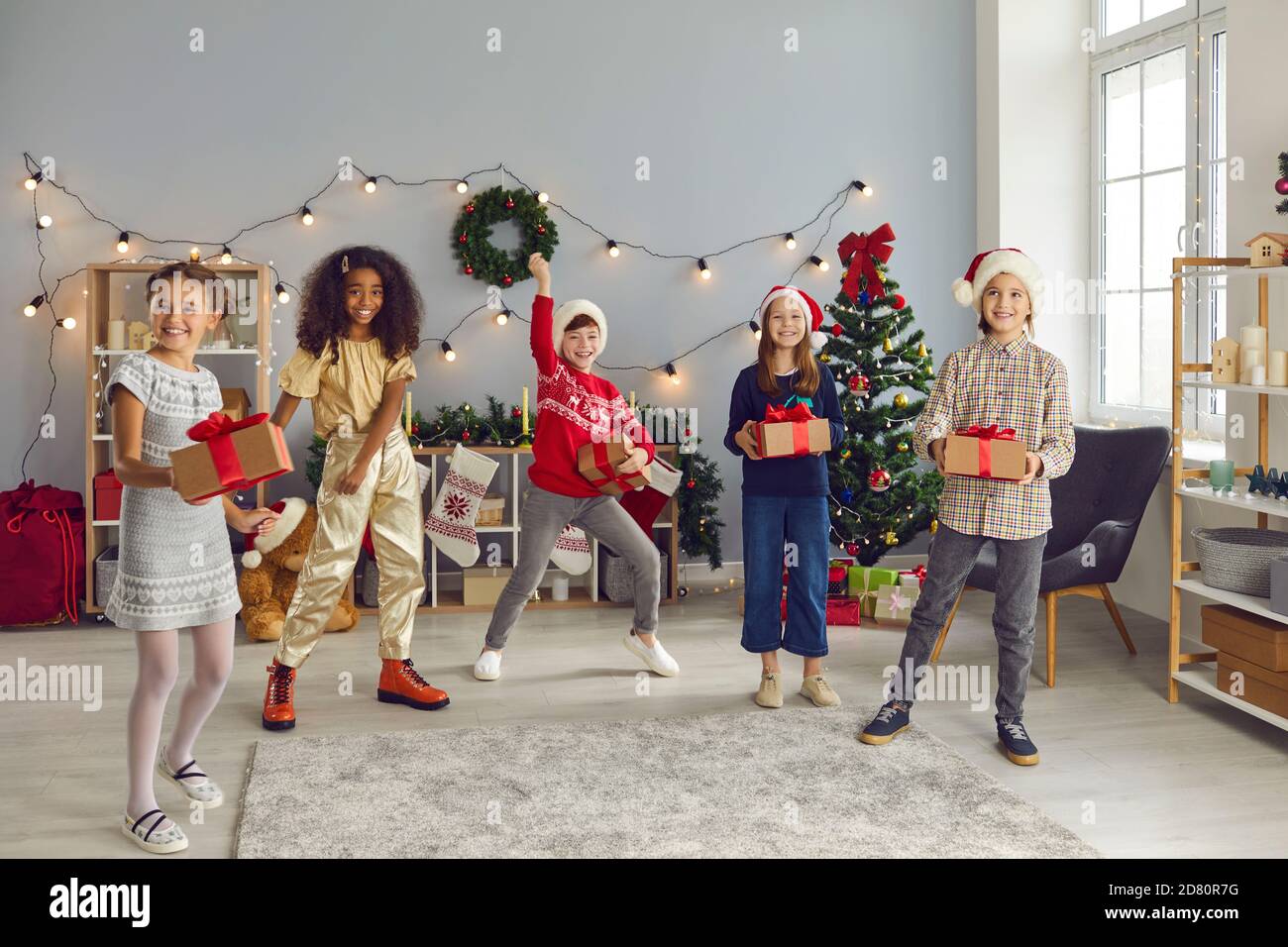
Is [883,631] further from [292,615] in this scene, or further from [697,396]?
[292,615]

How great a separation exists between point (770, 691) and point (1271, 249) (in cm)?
205

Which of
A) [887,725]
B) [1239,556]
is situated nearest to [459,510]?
[887,725]

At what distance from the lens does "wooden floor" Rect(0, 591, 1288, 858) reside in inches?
118

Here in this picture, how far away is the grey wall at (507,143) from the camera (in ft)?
17.6

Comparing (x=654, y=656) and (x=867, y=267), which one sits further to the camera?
(x=867, y=267)

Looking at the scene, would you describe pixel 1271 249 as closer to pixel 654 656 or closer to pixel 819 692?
pixel 819 692

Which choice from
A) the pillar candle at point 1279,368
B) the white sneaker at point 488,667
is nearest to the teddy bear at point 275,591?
the white sneaker at point 488,667

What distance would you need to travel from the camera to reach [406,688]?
3961 millimetres

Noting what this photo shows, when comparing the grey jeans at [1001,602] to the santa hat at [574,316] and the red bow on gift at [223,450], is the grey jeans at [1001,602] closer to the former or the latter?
the santa hat at [574,316]

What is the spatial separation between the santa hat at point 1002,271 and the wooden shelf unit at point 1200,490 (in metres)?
0.66

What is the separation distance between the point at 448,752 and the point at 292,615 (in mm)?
688

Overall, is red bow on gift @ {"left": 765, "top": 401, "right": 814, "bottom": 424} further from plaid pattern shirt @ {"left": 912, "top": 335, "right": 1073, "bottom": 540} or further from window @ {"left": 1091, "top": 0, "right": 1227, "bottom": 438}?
window @ {"left": 1091, "top": 0, "right": 1227, "bottom": 438}

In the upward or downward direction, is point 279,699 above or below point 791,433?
below
